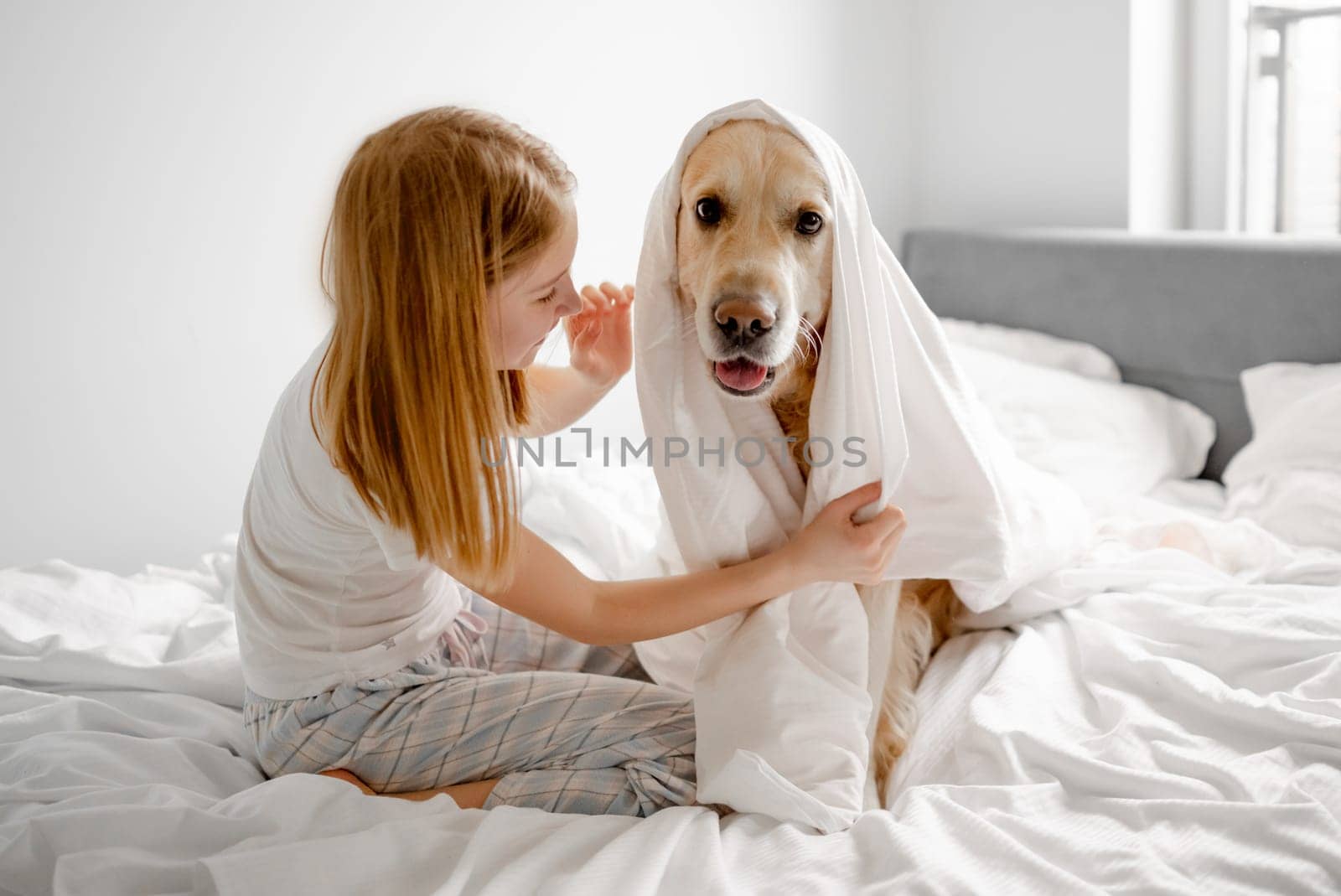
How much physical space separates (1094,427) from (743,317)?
142 cm

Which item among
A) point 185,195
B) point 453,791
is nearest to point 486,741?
point 453,791

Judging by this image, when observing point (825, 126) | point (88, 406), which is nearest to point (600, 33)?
point (825, 126)

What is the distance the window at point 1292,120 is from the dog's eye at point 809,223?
6.91ft

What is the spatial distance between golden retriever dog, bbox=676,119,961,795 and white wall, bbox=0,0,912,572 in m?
1.01

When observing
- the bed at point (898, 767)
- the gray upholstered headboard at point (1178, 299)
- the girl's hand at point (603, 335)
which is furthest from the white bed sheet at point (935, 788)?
the gray upholstered headboard at point (1178, 299)

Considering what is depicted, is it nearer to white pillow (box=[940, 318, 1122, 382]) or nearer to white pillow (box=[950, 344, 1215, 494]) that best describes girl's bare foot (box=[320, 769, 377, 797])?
white pillow (box=[950, 344, 1215, 494])

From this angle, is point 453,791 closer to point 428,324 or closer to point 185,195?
point 428,324

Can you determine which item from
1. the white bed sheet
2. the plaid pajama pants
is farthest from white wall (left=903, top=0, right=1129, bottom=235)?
the plaid pajama pants

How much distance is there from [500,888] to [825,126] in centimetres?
276

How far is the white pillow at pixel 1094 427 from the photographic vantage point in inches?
93.6

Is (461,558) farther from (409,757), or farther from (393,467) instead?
(409,757)

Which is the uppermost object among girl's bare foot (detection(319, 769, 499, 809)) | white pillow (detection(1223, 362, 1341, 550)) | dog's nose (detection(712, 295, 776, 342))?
dog's nose (detection(712, 295, 776, 342))

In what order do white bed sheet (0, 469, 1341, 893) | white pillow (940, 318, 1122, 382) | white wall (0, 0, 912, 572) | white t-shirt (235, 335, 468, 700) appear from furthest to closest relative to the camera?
white pillow (940, 318, 1122, 382)
white wall (0, 0, 912, 572)
white t-shirt (235, 335, 468, 700)
white bed sheet (0, 469, 1341, 893)

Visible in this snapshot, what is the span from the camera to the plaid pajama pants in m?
1.32
